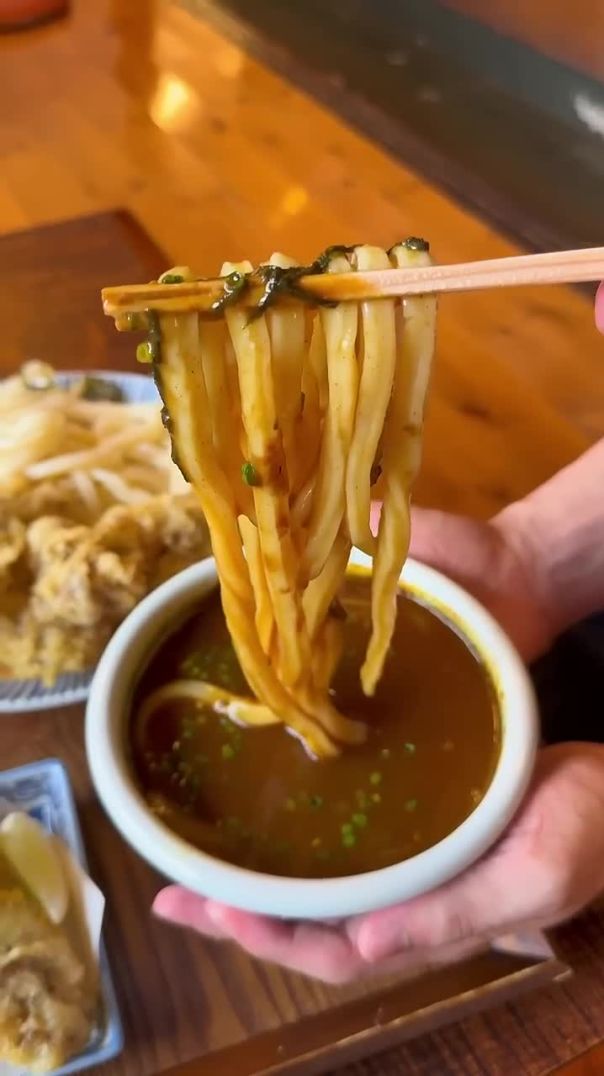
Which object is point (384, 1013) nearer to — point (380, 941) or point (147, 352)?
point (380, 941)

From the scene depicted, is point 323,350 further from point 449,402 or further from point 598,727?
point 449,402

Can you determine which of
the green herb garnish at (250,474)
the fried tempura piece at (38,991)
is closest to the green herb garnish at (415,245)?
the green herb garnish at (250,474)

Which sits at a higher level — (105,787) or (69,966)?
(105,787)

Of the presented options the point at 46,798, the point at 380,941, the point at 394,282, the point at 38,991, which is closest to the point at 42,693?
the point at 46,798

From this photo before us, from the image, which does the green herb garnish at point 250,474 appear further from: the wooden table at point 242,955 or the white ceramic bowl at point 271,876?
the wooden table at point 242,955

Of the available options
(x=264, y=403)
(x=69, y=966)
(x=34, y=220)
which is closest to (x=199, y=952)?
(x=69, y=966)

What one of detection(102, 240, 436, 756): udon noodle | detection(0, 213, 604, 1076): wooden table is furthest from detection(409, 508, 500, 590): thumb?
detection(102, 240, 436, 756): udon noodle
